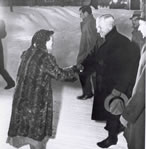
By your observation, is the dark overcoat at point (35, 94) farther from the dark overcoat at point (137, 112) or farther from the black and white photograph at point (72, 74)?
the dark overcoat at point (137, 112)

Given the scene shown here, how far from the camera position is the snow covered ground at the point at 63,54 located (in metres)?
2.16

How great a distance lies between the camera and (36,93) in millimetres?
2223

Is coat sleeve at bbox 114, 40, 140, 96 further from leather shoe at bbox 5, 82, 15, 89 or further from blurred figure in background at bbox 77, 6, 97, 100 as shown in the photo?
leather shoe at bbox 5, 82, 15, 89

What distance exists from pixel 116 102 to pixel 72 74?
30 cm

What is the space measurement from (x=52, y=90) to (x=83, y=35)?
37 cm

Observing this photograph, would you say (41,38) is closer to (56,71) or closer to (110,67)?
(56,71)

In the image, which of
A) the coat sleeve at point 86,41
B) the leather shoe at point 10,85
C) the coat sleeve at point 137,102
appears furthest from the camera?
the leather shoe at point 10,85

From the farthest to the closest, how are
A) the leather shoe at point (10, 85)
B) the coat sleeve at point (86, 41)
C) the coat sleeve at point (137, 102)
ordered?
the leather shoe at point (10, 85) < the coat sleeve at point (86, 41) < the coat sleeve at point (137, 102)

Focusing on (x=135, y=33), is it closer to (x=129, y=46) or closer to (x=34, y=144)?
(x=129, y=46)

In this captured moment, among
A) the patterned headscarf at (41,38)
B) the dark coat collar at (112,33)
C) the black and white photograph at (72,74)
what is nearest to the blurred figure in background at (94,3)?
the black and white photograph at (72,74)

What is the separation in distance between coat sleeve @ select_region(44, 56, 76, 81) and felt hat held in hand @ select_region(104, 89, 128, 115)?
0.25 metres

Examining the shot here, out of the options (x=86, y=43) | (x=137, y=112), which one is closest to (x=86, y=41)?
(x=86, y=43)

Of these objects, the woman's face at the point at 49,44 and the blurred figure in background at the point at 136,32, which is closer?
the blurred figure in background at the point at 136,32

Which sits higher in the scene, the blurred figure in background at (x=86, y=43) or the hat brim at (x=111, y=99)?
the blurred figure in background at (x=86, y=43)
